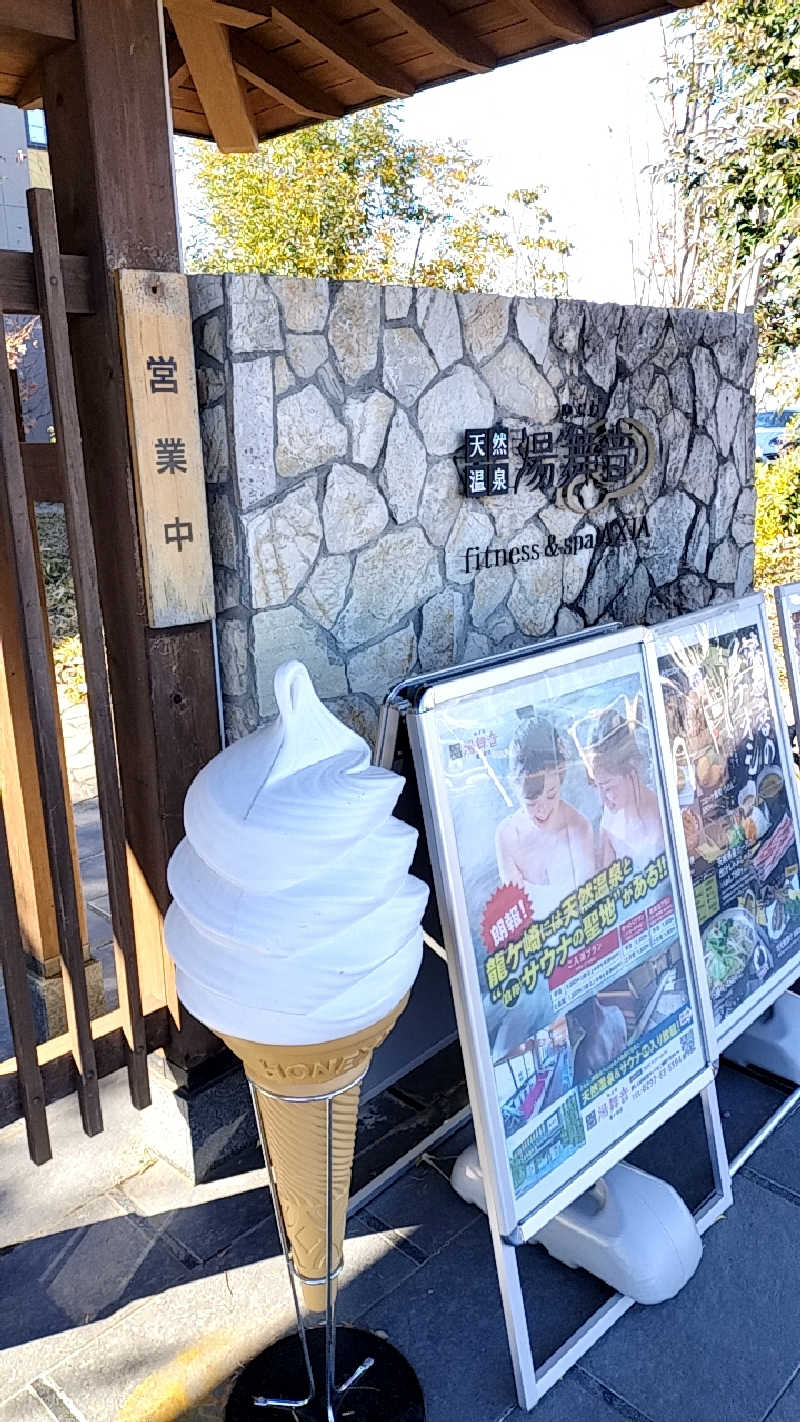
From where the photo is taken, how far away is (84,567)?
88.8 inches

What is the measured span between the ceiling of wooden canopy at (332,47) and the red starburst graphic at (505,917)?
2.29m

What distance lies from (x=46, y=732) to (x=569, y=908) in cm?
122

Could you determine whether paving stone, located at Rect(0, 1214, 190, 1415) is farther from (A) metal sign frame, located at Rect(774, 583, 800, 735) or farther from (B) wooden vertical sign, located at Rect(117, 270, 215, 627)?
(A) metal sign frame, located at Rect(774, 583, 800, 735)

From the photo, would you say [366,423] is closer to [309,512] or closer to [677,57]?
[309,512]

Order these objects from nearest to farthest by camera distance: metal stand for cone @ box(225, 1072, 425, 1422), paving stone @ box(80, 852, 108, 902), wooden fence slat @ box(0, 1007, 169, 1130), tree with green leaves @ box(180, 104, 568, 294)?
1. metal stand for cone @ box(225, 1072, 425, 1422)
2. wooden fence slat @ box(0, 1007, 169, 1130)
3. paving stone @ box(80, 852, 108, 902)
4. tree with green leaves @ box(180, 104, 568, 294)

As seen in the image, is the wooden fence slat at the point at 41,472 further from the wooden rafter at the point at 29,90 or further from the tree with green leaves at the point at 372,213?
the tree with green leaves at the point at 372,213

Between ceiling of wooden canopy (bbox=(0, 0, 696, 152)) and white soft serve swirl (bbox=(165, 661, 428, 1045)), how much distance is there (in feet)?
6.33

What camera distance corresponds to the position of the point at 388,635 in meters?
2.94

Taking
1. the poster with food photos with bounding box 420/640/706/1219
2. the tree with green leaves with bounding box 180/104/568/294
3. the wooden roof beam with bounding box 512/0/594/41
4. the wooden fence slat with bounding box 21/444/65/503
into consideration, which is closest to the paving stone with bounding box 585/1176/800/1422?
the poster with food photos with bounding box 420/640/706/1219

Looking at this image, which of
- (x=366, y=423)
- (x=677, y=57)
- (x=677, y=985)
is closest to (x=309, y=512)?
(x=366, y=423)

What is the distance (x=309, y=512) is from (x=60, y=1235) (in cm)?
194

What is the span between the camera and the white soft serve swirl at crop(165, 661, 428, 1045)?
1.67 meters

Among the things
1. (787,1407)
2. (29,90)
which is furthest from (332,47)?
(787,1407)

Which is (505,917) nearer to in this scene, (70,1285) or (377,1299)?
(377,1299)
